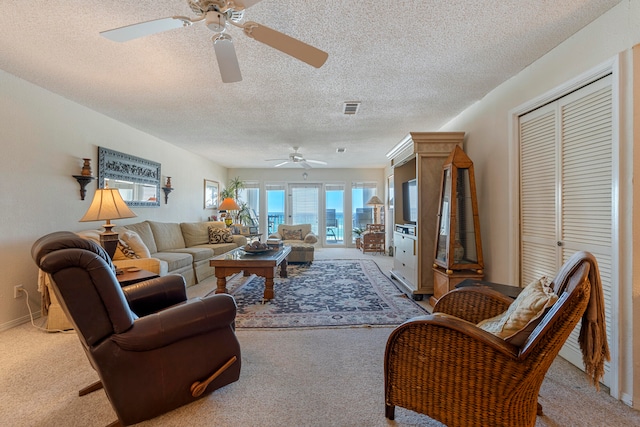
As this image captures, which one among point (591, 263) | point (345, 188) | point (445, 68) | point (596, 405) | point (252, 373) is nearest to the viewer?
point (591, 263)

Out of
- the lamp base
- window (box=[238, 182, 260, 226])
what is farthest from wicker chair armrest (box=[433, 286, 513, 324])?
window (box=[238, 182, 260, 226])

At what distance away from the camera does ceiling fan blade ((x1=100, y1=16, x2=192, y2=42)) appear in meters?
1.46

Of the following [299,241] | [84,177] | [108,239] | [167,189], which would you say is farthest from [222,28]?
[299,241]

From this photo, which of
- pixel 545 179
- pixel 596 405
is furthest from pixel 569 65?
pixel 596 405

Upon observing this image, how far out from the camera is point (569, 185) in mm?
2068

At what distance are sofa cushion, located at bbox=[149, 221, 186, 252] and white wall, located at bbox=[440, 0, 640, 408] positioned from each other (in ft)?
14.8

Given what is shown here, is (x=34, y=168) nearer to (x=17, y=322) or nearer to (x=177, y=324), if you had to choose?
(x=17, y=322)

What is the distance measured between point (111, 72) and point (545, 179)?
154 inches

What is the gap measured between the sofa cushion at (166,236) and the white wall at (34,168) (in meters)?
0.79

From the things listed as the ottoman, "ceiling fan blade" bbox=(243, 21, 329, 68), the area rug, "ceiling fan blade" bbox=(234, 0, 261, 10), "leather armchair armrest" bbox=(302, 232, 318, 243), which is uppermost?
"ceiling fan blade" bbox=(234, 0, 261, 10)

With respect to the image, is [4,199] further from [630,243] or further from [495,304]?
[630,243]

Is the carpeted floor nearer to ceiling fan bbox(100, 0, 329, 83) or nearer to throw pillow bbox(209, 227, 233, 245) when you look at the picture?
ceiling fan bbox(100, 0, 329, 83)

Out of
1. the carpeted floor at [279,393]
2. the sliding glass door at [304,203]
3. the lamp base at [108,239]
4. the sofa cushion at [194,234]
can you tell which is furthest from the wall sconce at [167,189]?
the sliding glass door at [304,203]

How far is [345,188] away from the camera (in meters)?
8.07
